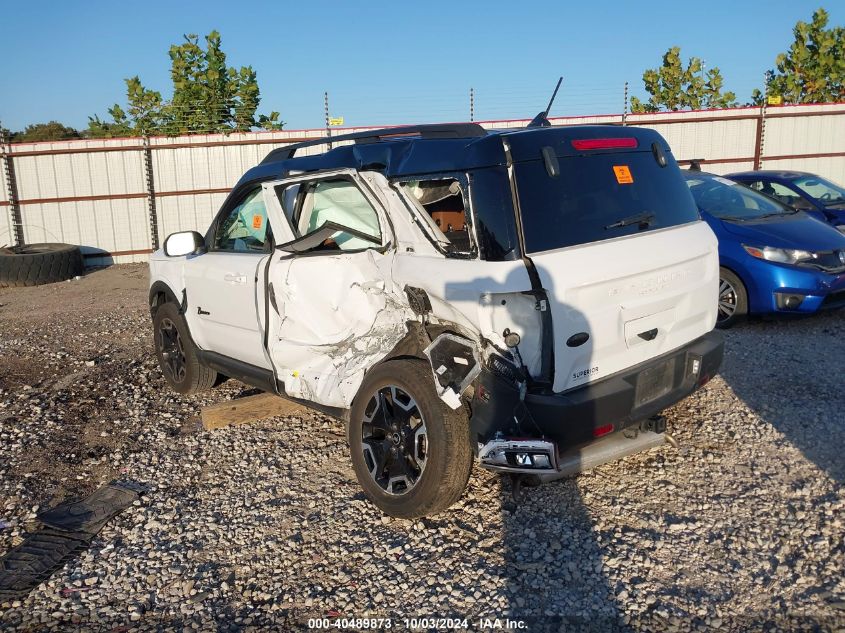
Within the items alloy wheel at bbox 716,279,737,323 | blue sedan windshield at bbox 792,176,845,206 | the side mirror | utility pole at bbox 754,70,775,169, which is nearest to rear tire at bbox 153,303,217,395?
the side mirror

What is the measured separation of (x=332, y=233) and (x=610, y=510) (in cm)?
224

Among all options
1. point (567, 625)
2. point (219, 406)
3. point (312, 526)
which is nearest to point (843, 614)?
point (567, 625)

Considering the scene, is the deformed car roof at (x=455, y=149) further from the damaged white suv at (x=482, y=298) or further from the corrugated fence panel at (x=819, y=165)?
the corrugated fence panel at (x=819, y=165)

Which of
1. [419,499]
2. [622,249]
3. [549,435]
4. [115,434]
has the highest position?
[622,249]

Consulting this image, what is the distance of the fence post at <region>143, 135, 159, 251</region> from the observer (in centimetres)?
1619

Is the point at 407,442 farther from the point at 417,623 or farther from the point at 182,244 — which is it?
the point at 182,244

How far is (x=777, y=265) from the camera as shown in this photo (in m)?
7.05

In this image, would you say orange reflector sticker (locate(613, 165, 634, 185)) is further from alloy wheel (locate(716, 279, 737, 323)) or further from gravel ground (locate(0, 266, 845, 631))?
alloy wheel (locate(716, 279, 737, 323))

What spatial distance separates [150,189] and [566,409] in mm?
15228

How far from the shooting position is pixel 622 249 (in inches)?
141

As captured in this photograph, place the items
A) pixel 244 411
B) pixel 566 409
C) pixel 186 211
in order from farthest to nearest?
1. pixel 186 211
2. pixel 244 411
3. pixel 566 409

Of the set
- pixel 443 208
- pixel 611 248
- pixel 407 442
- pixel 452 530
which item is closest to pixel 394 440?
pixel 407 442

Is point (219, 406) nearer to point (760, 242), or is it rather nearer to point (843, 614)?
point (843, 614)

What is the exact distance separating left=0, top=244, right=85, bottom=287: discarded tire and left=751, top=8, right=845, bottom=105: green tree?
74.9ft
